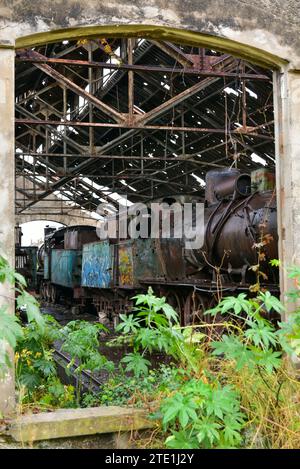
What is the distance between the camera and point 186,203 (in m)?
13.1

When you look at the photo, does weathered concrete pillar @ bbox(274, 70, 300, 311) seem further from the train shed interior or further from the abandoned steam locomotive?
the train shed interior

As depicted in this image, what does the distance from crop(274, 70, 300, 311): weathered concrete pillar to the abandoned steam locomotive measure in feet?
1.83

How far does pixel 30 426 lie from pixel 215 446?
1.30 meters

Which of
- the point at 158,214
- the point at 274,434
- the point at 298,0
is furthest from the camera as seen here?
the point at 158,214

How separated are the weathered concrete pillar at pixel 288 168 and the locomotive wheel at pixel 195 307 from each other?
6.52 meters

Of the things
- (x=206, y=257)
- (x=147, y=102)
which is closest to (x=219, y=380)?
(x=206, y=257)

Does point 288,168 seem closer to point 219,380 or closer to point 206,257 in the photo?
point 219,380

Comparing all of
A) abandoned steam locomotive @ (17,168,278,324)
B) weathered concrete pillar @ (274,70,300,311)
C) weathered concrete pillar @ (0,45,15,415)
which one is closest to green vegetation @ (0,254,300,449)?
weathered concrete pillar @ (274,70,300,311)

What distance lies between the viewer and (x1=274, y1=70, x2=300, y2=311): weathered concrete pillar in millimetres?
4852

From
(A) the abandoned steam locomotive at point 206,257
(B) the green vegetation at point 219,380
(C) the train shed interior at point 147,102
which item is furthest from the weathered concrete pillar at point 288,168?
(C) the train shed interior at point 147,102

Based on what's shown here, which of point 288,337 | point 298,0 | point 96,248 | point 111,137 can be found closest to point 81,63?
point 96,248

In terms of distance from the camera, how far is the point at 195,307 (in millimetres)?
11992

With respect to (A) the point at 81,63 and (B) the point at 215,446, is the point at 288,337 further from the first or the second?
(A) the point at 81,63

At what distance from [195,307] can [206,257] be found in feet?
4.92
